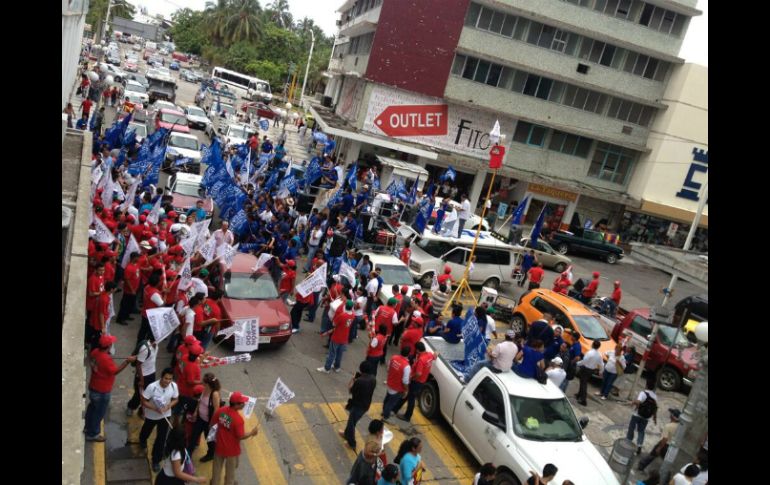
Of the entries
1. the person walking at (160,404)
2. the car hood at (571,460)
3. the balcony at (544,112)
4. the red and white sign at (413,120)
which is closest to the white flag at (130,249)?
the person walking at (160,404)

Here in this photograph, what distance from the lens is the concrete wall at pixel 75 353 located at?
541 centimetres

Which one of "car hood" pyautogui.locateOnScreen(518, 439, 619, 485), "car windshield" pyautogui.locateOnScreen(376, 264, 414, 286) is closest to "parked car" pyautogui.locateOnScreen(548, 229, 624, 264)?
"car windshield" pyautogui.locateOnScreen(376, 264, 414, 286)

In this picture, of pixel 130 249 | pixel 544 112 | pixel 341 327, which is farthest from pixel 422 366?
pixel 544 112

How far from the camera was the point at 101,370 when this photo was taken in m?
7.86

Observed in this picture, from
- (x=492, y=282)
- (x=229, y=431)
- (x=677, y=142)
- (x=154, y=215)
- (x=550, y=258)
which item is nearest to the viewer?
(x=229, y=431)

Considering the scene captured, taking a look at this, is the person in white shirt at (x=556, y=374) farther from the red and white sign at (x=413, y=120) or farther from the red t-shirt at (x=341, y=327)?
the red and white sign at (x=413, y=120)

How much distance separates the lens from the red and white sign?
108 feet

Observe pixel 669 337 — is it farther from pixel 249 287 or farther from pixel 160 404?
pixel 160 404

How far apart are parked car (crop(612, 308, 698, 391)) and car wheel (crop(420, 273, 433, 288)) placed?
18.3ft

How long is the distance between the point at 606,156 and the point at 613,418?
1025 inches

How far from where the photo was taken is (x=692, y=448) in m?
10.4

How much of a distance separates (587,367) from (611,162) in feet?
85.4

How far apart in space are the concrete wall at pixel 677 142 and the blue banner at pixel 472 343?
29.0m
